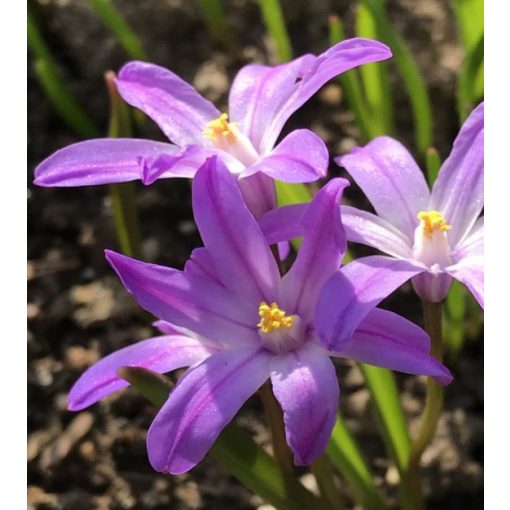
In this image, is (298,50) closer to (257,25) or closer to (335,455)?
(257,25)

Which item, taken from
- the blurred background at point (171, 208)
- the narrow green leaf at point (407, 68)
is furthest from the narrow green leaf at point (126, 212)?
the narrow green leaf at point (407, 68)

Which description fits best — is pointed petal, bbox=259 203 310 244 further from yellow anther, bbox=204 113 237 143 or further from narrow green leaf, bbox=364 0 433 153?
narrow green leaf, bbox=364 0 433 153

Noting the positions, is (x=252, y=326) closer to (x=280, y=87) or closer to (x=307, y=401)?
(x=307, y=401)

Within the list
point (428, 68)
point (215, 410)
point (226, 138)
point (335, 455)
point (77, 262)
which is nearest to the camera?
point (215, 410)

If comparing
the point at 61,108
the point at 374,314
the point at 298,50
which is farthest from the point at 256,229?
the point at 298,50

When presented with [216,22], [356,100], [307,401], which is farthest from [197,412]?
[216,22]

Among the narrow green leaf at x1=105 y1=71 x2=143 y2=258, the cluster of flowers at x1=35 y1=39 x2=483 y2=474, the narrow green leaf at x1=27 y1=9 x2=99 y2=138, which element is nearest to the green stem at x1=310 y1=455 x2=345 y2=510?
the cluster of flowers at x1=35 y1=39 x2=483 y2=474

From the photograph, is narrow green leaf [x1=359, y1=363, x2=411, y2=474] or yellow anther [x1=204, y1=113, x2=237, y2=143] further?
narrow green leaf [x1=359, y1=363, x2=411, y2=474]
